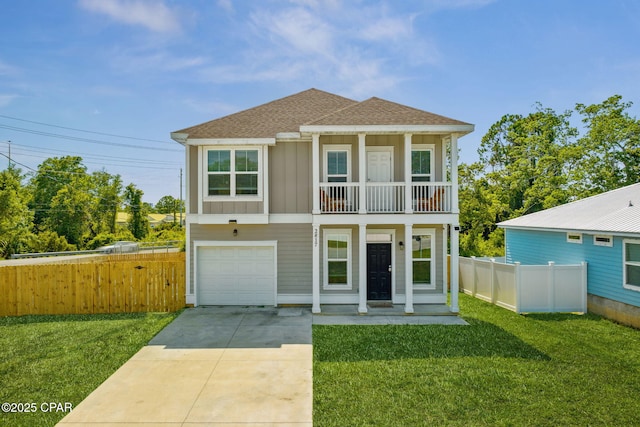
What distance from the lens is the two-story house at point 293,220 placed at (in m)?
11.6

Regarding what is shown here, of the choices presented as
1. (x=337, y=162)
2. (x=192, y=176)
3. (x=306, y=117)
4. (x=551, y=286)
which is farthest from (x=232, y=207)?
(x=551, y=286)

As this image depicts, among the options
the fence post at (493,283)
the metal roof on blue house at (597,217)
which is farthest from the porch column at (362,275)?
the metal roof on blue house at (597,217)

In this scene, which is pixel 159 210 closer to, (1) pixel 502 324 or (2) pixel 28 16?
(2) pixel 28 16

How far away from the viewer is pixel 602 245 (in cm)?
1083

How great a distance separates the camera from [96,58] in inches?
693

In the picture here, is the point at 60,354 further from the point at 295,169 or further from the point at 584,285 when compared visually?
the point at 584,285

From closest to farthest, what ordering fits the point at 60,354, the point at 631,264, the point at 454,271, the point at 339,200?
the point at 60,354
the point at 631,264
the point at 454,271
the point at 339,200

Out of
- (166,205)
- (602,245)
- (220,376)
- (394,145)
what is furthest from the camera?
(166,205)

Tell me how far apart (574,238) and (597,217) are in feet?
3.09

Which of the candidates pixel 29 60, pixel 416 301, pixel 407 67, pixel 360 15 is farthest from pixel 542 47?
pixel 29 60

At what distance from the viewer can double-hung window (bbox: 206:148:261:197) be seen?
38.2 ft

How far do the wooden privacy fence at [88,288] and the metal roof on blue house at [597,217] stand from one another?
13.0 meters

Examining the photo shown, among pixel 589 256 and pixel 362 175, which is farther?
pixel 589 256

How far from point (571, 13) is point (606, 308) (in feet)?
33.0
